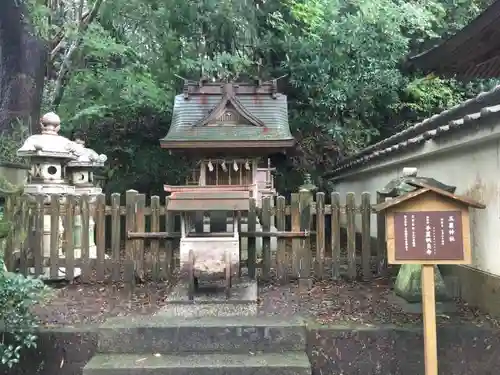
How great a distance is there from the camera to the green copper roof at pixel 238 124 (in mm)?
9648

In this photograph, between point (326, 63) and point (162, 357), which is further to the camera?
point (326, 63)

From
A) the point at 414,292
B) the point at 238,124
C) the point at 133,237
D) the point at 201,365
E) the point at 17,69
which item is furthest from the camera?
the point at 17,69

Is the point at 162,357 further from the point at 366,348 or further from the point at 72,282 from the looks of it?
the point at 72,282

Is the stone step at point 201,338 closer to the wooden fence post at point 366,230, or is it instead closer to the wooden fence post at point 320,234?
the wooden fence post at point 320,234

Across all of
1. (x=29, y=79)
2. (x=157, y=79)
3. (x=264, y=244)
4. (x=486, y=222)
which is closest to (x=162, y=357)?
(x=264, y=244)

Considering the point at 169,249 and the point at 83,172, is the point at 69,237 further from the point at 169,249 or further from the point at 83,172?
the point at 83,172

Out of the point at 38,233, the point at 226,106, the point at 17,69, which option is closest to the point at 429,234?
the point at 38,233

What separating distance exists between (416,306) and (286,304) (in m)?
1.53

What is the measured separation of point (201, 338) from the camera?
4.68 meters

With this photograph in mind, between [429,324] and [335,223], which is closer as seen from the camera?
[429,324]

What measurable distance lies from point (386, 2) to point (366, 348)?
11.0 metres

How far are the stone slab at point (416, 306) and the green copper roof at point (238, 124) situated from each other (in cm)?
474

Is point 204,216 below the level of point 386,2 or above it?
below

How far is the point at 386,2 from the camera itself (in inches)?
504
